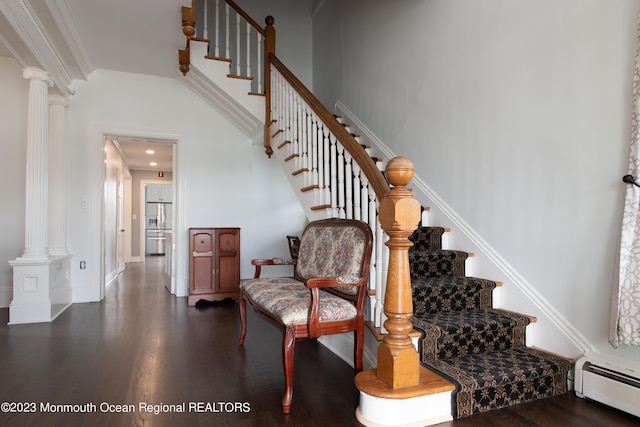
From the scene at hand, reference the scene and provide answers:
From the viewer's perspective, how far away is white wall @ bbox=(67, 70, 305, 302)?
4.68 metres

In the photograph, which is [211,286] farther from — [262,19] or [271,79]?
[262,19]

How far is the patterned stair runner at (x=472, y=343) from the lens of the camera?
191 cm

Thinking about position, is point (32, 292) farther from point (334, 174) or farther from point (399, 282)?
point (399, 282)

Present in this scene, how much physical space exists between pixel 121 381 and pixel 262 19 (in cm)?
561

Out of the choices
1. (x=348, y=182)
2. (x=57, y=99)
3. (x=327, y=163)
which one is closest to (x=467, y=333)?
(x=348, y=182)

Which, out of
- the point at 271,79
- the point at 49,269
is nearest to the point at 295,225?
the point at 271,79

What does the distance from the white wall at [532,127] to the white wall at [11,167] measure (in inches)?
172

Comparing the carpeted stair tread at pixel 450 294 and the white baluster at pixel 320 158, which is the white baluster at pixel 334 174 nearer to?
the white baluster at pixel 320 158

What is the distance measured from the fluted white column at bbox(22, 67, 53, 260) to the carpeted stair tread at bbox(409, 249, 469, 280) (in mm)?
3641

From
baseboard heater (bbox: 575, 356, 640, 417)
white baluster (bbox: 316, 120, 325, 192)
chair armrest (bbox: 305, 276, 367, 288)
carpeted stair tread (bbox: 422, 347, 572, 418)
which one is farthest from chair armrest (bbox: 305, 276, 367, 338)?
baseboard heater (bbox: 575, 356, 640, 417)

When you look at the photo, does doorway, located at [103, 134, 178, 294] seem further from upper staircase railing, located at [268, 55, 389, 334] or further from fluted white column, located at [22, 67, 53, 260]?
upper staircase railing, located at [268, 55, 389, 334]

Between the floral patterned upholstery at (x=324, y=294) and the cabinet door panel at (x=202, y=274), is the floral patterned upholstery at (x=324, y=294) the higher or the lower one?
the higher one

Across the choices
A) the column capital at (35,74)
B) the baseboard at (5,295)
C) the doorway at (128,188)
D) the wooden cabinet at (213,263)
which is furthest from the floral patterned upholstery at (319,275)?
the baseboard at (5,295)

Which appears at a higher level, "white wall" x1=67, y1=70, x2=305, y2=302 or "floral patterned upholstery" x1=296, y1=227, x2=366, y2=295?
"white wall" x1=67, y1=70, x2=305, y2=302
